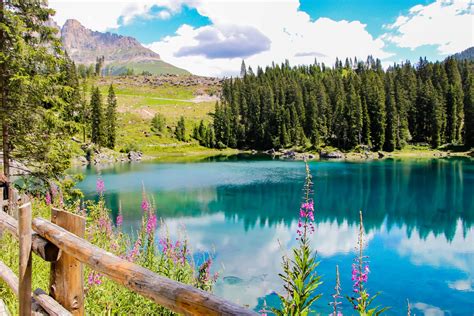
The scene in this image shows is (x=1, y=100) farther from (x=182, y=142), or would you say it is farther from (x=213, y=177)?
(x=182, y=142)

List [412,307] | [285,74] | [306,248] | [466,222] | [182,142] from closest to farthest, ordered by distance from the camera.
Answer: [306,248], [412,307], [466,222], [182,142], [285,74]

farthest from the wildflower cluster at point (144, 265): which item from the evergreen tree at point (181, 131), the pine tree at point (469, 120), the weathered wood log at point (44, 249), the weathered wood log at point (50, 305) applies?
the evergreen tree at point (181, 131)

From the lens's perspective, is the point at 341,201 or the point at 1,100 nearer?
the point at 1,100

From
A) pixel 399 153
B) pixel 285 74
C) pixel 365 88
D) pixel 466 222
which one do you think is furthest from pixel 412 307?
pixel 285 74

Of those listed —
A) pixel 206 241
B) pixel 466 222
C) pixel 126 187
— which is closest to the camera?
pixel 206 241

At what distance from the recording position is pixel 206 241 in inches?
910

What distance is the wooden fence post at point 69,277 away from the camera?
3.93 m

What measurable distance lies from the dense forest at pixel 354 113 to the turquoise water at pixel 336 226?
3754cm

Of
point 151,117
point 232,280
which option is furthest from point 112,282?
point 151,117

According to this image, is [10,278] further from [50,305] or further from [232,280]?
[232,280]

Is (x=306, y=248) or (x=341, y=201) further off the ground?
(x=306, y=248)

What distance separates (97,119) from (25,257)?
83.7 meters

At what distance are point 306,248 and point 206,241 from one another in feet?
63.7

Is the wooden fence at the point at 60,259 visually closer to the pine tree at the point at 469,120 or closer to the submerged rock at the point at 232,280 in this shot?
the submerged rock at the point at 232,280
